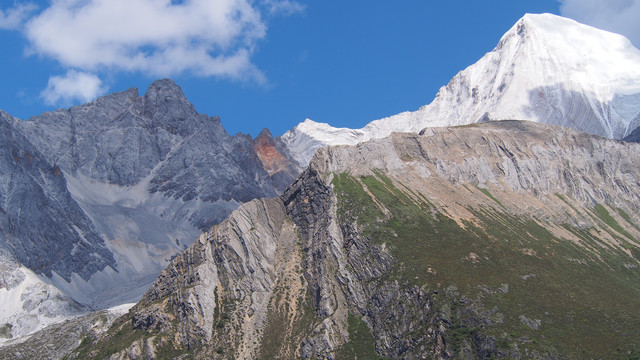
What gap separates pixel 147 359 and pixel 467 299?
7273 centimetres

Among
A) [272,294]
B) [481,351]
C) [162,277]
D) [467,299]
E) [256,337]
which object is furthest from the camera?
[162,277]

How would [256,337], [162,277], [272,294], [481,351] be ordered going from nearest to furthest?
1. [481,351]
2. [256,337]
3. [272,294]
4. [162,277]

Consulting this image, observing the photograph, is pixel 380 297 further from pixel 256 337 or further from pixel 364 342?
pixel 256 337

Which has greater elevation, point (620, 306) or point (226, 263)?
point (226, 263)

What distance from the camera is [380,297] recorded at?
16788 cm

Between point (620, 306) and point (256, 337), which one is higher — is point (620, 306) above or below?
below

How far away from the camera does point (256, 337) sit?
166750 mm

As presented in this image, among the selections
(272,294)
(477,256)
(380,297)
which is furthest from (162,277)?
(477,256)

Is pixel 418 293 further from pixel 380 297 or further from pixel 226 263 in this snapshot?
pixel 226 263

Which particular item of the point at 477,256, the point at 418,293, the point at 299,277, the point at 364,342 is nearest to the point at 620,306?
the point at 477,256

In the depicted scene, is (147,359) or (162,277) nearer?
(147,359)

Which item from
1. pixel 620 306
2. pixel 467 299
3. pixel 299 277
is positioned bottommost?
pixel 620 306

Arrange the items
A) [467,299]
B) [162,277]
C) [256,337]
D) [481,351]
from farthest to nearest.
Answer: [162,277]
[256,337]
[467,299]
[481,351]

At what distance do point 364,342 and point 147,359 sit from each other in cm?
4920
